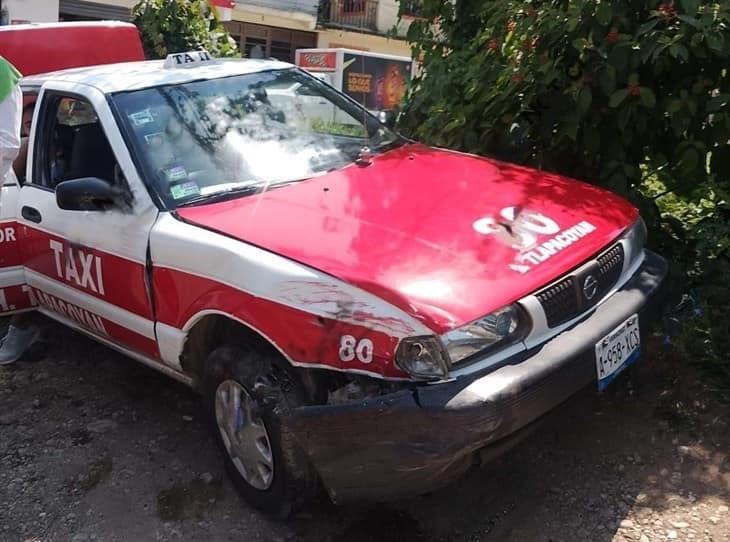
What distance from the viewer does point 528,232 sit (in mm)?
2918

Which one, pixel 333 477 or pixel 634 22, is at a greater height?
pixel 634 22

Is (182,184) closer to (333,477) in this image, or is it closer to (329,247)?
(329,247)

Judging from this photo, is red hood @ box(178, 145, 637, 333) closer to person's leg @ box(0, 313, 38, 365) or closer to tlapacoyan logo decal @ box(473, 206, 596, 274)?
tlapacoyan logo decal @ box(473, 206, 596, 274)

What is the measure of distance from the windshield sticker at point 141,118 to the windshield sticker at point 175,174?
1.07 ft

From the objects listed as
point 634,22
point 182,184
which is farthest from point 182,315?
point 634,22

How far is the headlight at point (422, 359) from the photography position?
2.43 meters

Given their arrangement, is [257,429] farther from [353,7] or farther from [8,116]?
[353,7]

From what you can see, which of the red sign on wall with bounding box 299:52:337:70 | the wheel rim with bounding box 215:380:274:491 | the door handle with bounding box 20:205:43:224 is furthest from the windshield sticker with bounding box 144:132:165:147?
the red sign on wall with bounding box 299:52:337:70

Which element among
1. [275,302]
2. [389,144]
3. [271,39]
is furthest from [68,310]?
[271,39]

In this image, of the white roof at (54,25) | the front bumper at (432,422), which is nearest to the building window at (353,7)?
the white roof at (54,25)

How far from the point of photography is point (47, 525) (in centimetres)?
313

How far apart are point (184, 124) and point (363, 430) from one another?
1.82 m

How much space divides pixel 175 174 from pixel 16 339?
77.9 inches

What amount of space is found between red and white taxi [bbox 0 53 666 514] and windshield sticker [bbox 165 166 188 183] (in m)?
0.01
